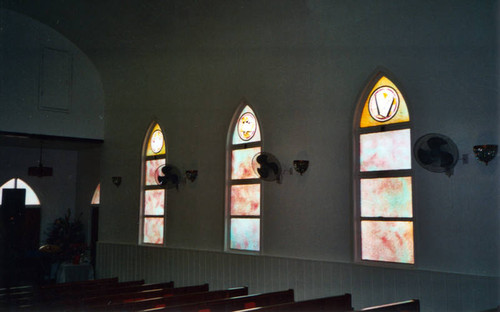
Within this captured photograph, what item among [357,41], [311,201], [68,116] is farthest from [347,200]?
[68,116]

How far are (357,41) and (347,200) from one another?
2085 millimetres

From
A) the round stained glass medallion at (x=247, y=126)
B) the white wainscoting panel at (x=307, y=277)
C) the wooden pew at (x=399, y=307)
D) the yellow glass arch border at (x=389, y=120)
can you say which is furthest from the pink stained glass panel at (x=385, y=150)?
the round stained glass medallion at (x=247, y=126)

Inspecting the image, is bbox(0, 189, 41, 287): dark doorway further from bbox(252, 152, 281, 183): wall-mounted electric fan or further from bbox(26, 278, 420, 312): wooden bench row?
bbox(252, 152, 281, 183): wall-mounted electric fan

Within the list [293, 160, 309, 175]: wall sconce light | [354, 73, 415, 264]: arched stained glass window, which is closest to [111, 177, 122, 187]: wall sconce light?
[293, 160, 309, 175]: wall sconce light

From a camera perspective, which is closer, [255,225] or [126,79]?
[255,225]

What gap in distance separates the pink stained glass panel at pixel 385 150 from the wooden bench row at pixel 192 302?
6.14 feet

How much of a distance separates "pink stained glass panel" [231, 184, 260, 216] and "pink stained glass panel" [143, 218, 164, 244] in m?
2.17

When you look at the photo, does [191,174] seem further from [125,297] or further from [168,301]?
[168,301]

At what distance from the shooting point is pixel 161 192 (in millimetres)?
9945

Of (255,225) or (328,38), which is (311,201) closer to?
(255,225)

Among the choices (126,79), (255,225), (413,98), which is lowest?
(255,225)

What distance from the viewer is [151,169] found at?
10297 mm

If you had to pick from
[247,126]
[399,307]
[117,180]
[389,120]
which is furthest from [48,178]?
[399,307]

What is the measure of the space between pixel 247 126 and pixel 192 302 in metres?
3.43
